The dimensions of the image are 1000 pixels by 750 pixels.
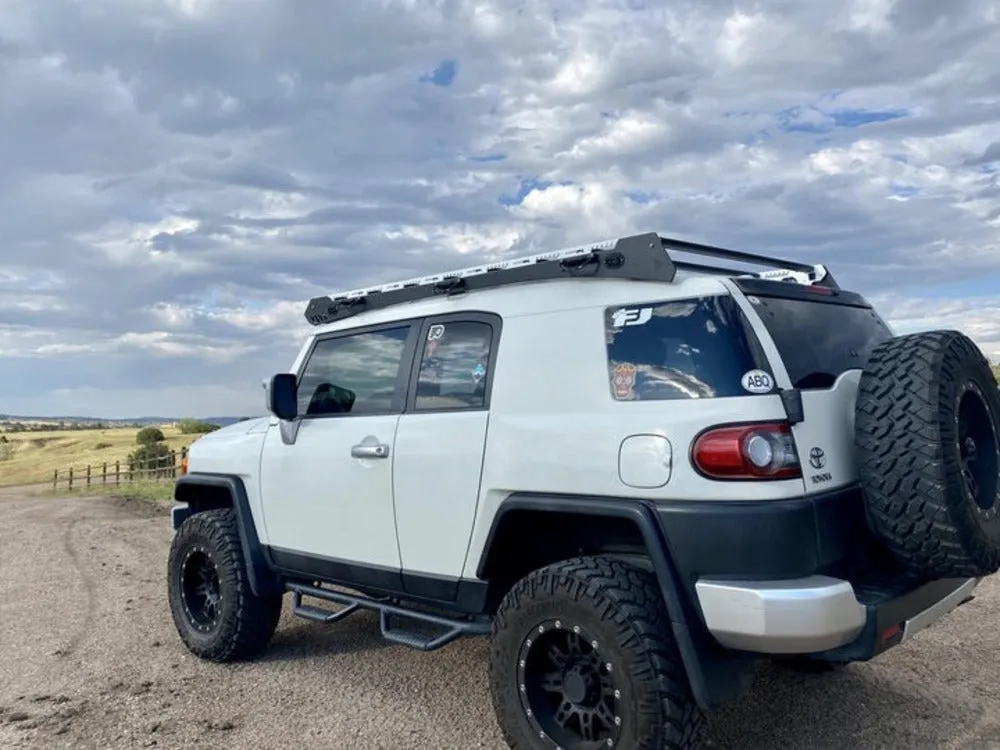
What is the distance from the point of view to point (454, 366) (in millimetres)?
4246

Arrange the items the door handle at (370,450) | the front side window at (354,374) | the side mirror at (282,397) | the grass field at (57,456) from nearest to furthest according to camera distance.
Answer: the door handle at (370,450) < the front side window at (354,374) < the side mirror at (282,397) < the grass field at (57,456)

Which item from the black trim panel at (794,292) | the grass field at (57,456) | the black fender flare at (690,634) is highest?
the black trim panel at (794,292)

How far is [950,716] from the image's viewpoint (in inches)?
166

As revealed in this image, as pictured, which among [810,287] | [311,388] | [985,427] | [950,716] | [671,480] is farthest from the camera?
[311,388]

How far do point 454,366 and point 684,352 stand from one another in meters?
1.29

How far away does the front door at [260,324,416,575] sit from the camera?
442 centimetres

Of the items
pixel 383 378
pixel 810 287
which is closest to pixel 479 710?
pixel 383 378

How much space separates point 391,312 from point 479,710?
84.1 inches

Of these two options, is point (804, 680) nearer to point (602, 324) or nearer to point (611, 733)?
point (611, 733)

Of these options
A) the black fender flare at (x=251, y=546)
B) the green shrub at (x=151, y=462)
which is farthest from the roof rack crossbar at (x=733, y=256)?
the green shrub at (x=151, y=462)

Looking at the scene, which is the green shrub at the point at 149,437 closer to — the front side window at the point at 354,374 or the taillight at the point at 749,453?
the front side window at the point at 354,374

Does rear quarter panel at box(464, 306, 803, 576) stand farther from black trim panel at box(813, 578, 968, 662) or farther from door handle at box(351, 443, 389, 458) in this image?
door handle at box(351, 443, 389, 458)

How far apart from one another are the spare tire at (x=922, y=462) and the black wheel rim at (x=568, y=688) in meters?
1.16

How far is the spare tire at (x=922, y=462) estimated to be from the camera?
309 centimetres
